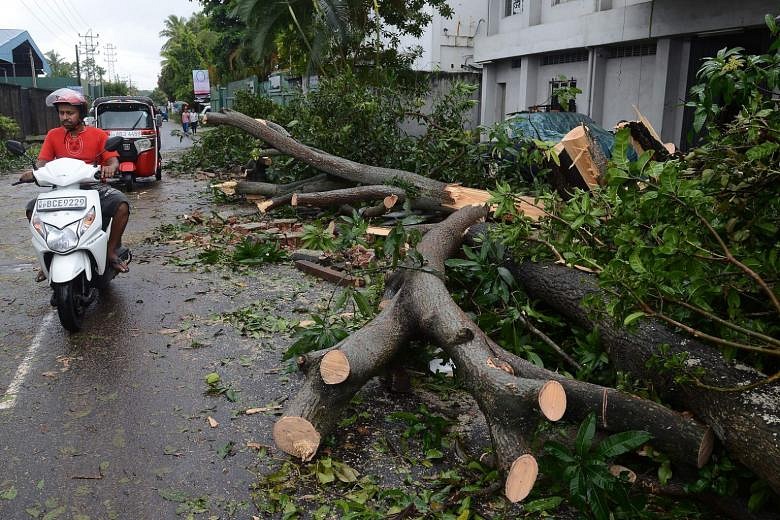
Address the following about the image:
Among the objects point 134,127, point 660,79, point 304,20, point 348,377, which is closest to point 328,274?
point 348,377

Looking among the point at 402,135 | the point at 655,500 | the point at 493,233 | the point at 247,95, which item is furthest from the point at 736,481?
the point at 247,95

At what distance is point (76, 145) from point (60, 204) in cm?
104

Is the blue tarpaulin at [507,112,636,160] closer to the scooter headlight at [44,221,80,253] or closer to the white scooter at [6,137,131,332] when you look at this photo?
the white scooter at [6,137,131,332]

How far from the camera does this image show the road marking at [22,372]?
14.9 ft

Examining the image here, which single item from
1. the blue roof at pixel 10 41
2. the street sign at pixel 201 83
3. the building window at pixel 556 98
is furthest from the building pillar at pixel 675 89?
the street sign at pixel 201 83

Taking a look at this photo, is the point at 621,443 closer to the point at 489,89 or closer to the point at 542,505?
the point at 542,505

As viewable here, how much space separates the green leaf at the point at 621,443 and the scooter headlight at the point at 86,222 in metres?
4.36

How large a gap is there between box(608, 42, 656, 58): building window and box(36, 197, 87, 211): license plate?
1319 centimetres

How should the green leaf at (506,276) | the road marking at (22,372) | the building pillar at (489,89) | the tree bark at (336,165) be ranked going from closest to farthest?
the road marking at (22,372) < the green leaf at (506,276) < the tree bark at (336,165) < the building pillar at (489,89)

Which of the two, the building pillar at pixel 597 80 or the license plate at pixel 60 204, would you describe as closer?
the license plate at pixel 60 204

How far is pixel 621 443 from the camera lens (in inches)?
123

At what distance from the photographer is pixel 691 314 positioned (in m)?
3.51

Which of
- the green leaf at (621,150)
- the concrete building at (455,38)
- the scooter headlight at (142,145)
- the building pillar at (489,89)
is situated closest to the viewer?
the green leaf at (621,150)

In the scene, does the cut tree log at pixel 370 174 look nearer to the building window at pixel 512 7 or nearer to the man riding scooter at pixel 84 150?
the man riding scooter at pixel 84 150
